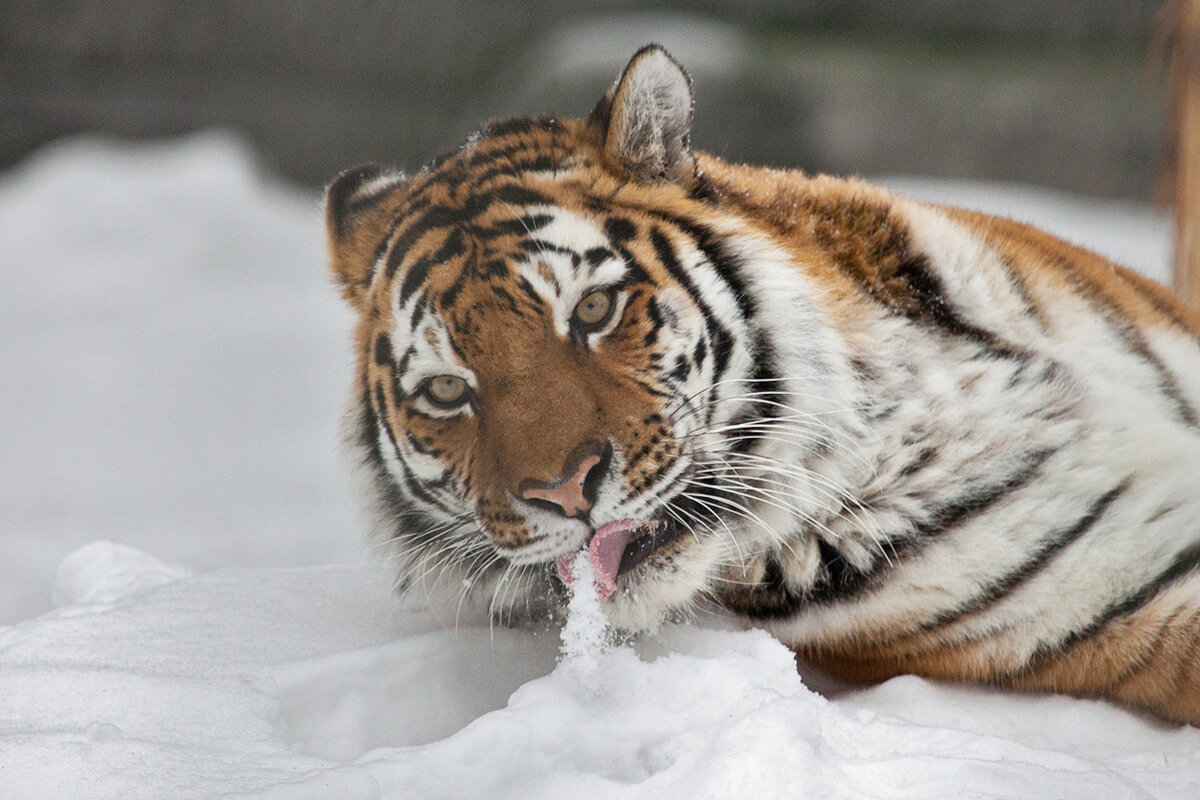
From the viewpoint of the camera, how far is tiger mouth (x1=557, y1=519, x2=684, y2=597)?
3.50 feet

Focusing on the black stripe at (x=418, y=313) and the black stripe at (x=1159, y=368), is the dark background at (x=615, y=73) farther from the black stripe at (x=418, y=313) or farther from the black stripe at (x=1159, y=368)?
the black stripe at (x=418, y=313)

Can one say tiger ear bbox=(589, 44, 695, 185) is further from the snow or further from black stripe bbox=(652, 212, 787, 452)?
the snow

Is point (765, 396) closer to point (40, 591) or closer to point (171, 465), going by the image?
point (40, 591)

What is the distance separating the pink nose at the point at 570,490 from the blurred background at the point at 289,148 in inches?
102

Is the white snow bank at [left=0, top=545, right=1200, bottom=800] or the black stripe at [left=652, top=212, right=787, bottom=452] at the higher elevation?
the black stripe at [left=652, top=212, right=787, bottom=452]

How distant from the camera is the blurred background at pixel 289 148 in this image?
13.5ft

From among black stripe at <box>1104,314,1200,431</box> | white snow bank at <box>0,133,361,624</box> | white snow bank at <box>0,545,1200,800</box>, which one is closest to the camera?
white snow bank at <box>0,545,1200,800</box>

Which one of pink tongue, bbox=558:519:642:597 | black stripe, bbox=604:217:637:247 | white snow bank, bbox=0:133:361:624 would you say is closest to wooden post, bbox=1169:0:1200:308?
black stripe, bbox=604:217:637:247

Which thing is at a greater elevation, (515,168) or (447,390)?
(515,168)

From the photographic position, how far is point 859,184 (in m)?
1.38

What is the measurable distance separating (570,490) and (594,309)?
196 millimetres

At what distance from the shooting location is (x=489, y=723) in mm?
979

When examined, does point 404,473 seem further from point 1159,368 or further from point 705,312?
point 1159,368

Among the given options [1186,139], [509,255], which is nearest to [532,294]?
[509,255]
